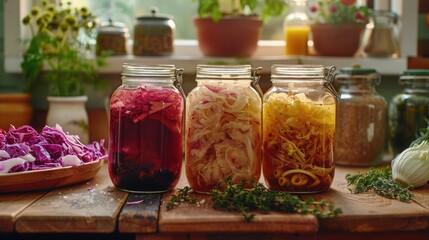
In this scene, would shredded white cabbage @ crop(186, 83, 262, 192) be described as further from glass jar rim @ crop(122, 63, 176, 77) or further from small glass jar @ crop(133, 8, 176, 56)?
small glass jar @ crop(133, 8, 176, 56)

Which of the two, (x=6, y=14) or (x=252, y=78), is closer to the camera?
(x=252, y=78)

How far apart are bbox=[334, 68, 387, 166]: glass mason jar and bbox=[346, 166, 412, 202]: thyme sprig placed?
23cm

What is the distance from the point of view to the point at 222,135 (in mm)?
1172

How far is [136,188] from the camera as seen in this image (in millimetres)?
1208

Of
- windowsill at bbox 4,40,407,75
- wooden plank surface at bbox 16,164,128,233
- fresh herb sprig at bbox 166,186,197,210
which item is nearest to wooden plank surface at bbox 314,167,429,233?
fresh herb sprig at bbox 166,186,197,210

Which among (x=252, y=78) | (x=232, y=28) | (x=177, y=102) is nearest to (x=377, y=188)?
(x=252, y=78)

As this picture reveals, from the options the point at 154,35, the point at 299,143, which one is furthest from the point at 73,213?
the point at 154,35

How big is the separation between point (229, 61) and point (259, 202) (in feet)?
2.92

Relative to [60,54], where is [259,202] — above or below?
below

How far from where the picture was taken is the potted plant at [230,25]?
74.2 inches

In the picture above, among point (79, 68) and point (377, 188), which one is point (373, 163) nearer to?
point (377, 188)

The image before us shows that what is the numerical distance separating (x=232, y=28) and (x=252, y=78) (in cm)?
67

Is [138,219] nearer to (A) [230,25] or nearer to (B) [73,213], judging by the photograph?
(B) [73,213]

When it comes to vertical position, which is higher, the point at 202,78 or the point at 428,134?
the point at 202,78
